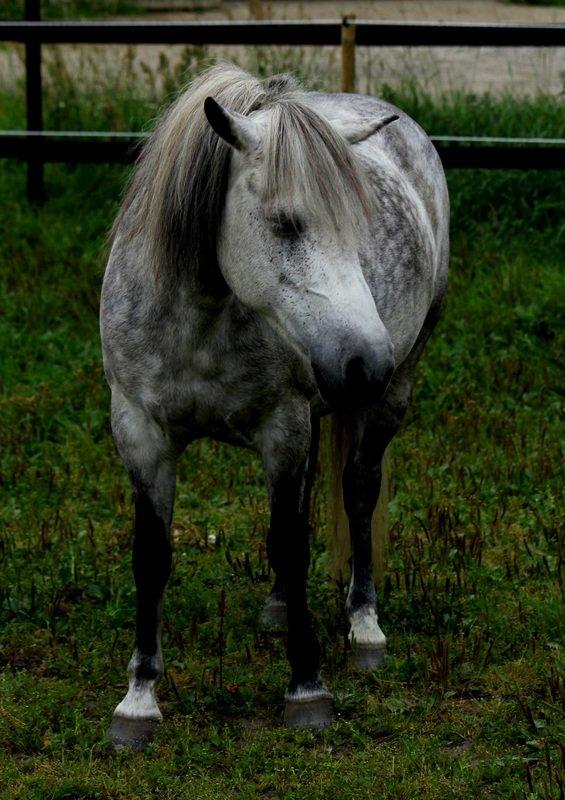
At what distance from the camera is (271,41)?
8227 millimetres

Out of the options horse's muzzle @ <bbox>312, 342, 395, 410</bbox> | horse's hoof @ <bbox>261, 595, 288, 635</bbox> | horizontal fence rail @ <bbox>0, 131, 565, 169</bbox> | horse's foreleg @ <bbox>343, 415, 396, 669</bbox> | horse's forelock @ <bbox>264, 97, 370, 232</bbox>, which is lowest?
horse's hoof @ <bbox>261, 595, 288, 635</bbox>

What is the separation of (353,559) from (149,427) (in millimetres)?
1302

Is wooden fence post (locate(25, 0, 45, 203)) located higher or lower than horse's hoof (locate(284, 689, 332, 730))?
higher

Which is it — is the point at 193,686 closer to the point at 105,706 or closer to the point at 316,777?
the point at 105,706

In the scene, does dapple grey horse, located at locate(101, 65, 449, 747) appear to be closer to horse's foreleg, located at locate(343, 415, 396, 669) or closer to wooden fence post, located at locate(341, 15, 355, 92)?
horse's foreleg, located at locate(343, 415, 396, 669)

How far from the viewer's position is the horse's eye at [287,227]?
3.18 m

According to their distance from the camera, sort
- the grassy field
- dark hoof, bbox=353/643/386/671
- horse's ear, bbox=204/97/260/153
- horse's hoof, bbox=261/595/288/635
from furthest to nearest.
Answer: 1. horse's hoof, bbox=261/595/288/635
2. dark hoof, bbox=353/643/386/671
3. the grassy field
4. horse's ear, bbox=204/97/260/153

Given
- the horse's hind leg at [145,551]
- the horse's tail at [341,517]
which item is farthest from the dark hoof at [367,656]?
the horse's hind leg at [145,551]

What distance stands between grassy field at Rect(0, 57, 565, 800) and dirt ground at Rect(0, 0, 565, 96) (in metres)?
2.16

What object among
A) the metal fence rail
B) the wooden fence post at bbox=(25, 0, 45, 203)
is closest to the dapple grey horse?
the metal fence rail

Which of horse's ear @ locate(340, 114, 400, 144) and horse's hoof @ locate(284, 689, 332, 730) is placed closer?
horse's ear @ locate(340, 114, 400, 144)

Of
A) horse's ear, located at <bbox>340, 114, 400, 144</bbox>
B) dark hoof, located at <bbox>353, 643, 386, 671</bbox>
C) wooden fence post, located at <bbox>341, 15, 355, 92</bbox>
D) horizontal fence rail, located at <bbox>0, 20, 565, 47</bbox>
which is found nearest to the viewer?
horse's ear, located at <bbox>340, 114, 400, 144</bbox>

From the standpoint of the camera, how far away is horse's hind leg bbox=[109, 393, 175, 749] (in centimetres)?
387

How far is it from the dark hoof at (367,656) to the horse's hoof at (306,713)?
41 centimetres
